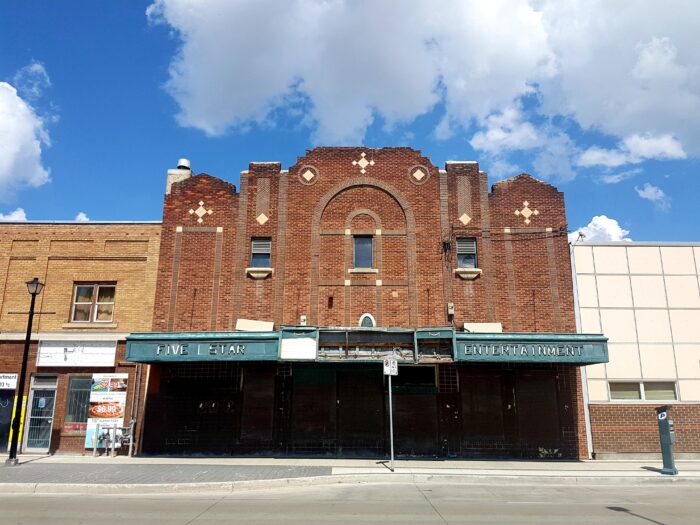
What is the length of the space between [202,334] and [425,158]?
945 centimetres

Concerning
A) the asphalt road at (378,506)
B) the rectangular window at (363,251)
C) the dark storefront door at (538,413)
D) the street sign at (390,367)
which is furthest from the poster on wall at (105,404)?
the dark storefront door at (538,413)

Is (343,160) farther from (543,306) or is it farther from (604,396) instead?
(604,396)

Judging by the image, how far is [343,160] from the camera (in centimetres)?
1919

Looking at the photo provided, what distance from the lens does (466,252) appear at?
1845 cm

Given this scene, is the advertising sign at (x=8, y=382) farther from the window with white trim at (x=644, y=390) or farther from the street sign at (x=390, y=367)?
the window with white trim at (x=644, y=390)

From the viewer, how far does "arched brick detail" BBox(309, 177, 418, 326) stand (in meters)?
17.8

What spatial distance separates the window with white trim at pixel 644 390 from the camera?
58.0 ft

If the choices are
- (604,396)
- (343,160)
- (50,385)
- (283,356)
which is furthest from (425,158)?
(50,385)

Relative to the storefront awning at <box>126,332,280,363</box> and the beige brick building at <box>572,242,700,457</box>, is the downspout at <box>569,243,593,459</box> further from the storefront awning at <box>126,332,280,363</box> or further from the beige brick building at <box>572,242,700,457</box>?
the storefront awning at <box>126,332,280,363</box>

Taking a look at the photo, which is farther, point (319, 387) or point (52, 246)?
point (52, 246)

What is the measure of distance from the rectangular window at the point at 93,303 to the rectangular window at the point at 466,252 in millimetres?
11601

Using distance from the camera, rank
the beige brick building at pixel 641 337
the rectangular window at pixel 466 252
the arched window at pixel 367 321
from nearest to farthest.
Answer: the beige brick building at pixel 641 337, the arched window at pixel 367 321, the rectangular window at pixel 466 252

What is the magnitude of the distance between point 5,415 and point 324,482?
11.7 metres

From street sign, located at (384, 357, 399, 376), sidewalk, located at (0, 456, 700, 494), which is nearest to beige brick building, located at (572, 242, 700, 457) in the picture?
sidewalk, located at (0, 456, 700, 494)
